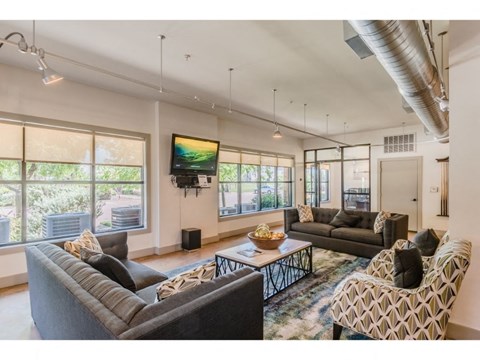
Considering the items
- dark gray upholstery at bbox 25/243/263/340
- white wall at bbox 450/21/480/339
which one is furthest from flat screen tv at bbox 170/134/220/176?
white wall at bbox 450/21/480/339

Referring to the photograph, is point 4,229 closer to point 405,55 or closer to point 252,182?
point 405,55

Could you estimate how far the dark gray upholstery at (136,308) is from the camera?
118cm

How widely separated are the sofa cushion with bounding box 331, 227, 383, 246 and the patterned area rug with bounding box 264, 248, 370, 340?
510mm

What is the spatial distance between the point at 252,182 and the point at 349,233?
3.32 meters

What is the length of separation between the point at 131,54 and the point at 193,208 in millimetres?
3271

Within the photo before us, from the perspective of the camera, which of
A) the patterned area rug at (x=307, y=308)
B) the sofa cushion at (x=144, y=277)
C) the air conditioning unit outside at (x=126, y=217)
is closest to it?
the patterned area rug at (x=307, y=308)

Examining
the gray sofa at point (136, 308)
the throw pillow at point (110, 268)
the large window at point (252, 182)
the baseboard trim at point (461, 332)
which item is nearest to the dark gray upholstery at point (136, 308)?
the gray sofa at point (136, 308)

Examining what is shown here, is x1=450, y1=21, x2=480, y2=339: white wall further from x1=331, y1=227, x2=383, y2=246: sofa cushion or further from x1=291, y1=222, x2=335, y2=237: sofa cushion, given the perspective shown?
x1=291, y1=222, x2=335, y2=237: sofa cushion

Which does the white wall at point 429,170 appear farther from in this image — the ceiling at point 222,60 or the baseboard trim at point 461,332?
the baseboard trim at point 461,332

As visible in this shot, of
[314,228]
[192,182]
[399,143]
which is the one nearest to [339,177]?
[399,143]

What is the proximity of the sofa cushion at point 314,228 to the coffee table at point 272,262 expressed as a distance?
110 centimetres

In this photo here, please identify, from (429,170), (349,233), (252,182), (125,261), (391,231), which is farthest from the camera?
(252,182)

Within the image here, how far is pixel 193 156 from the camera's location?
17.7ft

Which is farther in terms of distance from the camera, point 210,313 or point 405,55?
point 405,55
